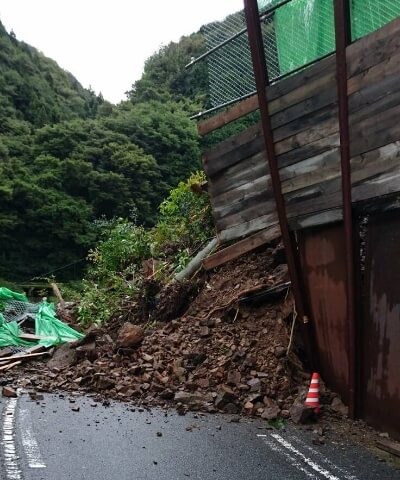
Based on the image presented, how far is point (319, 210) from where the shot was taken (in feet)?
17.8

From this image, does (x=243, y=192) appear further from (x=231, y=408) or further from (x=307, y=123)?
(x=231, y=408)

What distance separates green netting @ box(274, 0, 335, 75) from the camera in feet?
17.5

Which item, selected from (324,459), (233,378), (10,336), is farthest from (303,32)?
(10,336)

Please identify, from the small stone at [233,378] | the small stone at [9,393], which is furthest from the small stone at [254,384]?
the small stone at [9,393]

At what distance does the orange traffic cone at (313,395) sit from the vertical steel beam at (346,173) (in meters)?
0.39

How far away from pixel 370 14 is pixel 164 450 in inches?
187

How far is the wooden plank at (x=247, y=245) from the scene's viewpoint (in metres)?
6.19

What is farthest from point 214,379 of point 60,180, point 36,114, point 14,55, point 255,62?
point 14,55

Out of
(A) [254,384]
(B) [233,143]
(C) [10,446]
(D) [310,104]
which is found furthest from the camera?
(B) [233,143]

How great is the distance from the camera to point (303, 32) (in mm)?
5617

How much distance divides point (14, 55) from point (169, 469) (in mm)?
61282

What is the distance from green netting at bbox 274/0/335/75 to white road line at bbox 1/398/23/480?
506 cm

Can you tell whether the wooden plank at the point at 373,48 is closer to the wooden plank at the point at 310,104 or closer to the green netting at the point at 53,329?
the wooden plank at the point at 310,104

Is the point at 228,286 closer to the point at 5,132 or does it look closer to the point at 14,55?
the point at 5,132
